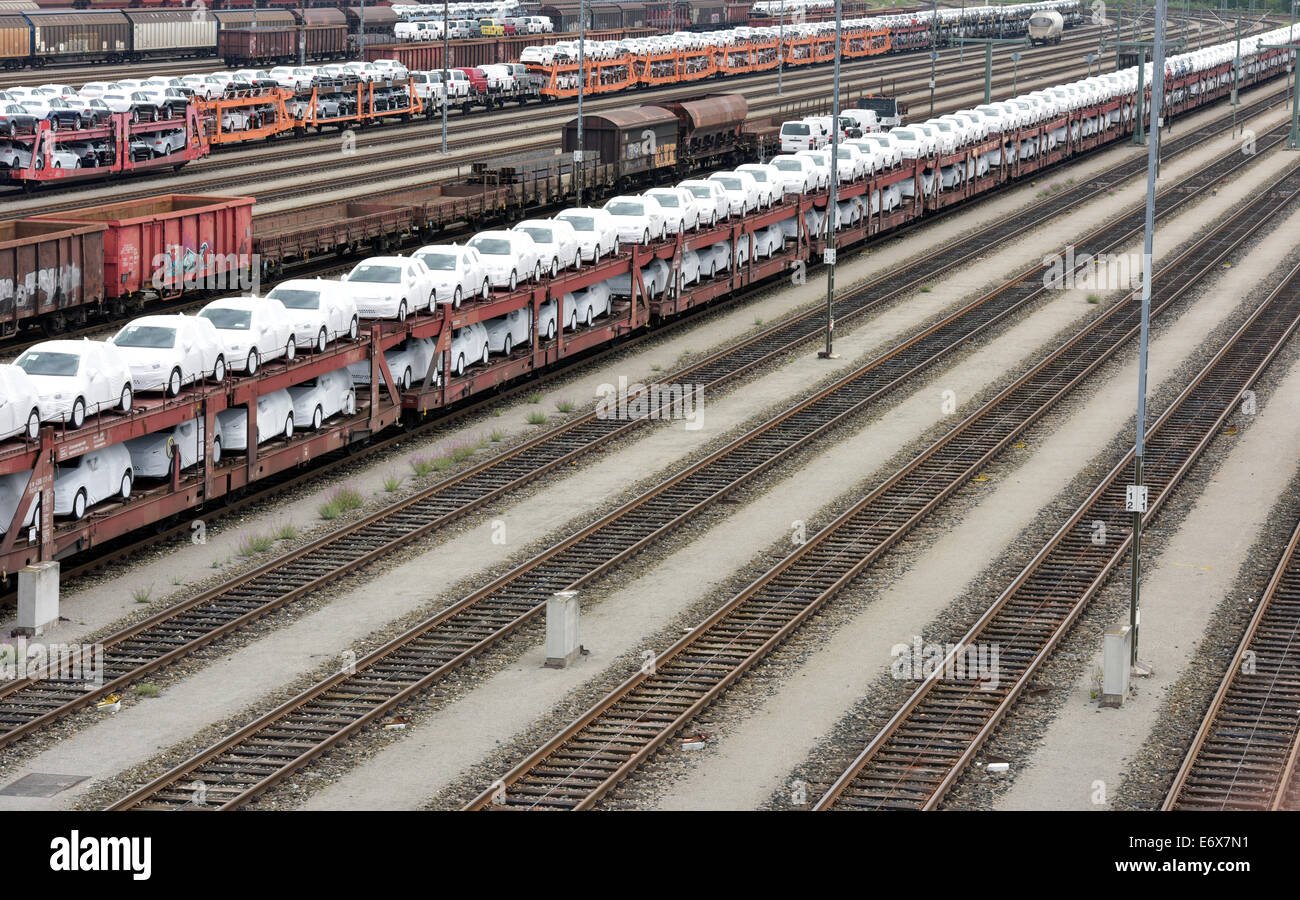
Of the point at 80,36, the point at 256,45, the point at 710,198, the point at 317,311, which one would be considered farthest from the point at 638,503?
the point at 256,45

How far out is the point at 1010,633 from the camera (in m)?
23.0

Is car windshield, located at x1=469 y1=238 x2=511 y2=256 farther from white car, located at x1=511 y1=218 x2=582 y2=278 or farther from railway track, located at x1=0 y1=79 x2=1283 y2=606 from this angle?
railway track, located at x1=0 y1=79 x2=1283 y2=606

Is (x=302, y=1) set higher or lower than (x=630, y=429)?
higher

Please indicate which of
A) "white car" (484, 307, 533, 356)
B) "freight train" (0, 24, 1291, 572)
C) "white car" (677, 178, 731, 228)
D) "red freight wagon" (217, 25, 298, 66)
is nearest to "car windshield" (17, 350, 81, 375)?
"freight train" (0, 24, 1291, 572)

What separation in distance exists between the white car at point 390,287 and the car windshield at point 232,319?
3.26 m

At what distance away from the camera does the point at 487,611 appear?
77.2 feet

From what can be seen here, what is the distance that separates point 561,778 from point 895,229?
45.1 meters

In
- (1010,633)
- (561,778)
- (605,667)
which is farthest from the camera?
(1010,633)

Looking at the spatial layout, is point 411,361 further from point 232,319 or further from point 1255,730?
point 1255,730

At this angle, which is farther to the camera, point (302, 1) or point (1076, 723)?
point (302, 1)

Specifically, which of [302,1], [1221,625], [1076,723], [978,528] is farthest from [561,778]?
[302,1]

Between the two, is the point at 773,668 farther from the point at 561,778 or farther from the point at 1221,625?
the point at 1221,625

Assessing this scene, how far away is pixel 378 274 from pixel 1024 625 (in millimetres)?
13951

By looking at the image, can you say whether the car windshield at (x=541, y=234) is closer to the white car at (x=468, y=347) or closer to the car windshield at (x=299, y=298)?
the white car at (x=468, y=347)
